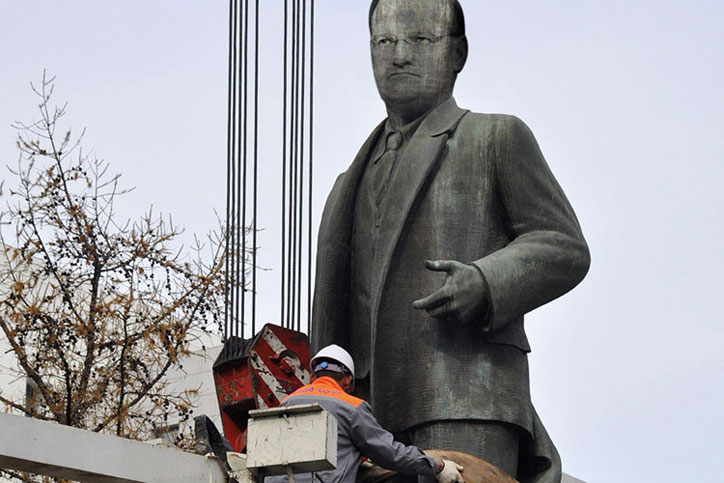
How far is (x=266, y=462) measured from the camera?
9.23 meters

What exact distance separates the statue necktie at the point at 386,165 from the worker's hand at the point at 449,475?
172 cm

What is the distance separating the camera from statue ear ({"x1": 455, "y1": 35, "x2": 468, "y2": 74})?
11188 millimetres

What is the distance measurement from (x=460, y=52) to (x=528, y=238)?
1.26 meters

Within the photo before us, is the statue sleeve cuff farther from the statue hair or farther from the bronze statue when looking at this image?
the statue hair

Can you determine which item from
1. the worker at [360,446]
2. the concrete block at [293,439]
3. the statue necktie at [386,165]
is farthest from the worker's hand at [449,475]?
the statue necktie at [386,165]

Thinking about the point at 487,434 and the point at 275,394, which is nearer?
the point at 487,434

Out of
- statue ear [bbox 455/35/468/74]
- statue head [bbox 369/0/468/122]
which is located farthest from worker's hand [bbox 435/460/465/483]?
statue ear [bbox 455/35/468/74]

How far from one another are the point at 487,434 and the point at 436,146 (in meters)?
1.67

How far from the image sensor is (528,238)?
35.1ft

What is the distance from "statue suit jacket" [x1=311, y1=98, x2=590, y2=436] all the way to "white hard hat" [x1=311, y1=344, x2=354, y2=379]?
302 mm

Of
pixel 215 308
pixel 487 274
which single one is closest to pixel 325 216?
pixel 487 274

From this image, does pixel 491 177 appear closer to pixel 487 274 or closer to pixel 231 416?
pixel 487 274

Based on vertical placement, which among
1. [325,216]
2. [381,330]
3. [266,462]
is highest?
[325,216]

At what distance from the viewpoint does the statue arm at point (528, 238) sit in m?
10.4
